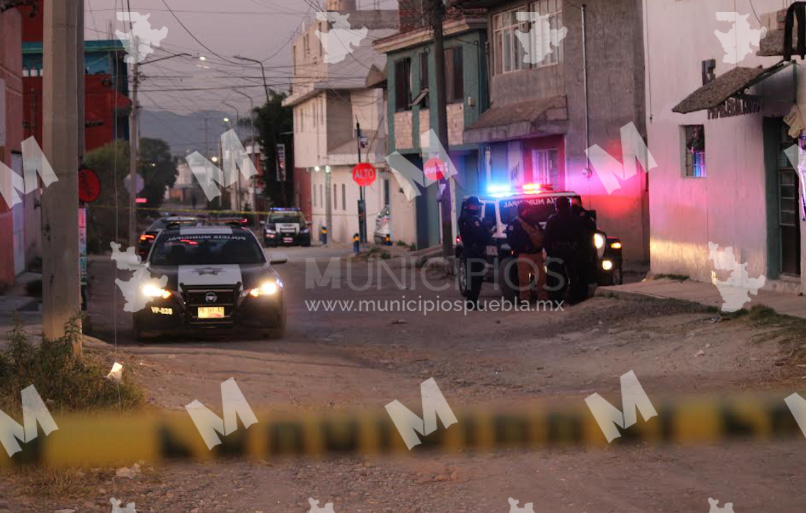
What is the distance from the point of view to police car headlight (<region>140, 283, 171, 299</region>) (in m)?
15.6

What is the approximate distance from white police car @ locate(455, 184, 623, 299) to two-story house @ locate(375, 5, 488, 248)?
13.0 meters

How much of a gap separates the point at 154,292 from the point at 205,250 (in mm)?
1474

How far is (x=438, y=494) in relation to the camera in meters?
7.66

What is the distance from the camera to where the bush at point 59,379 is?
29.9 feet

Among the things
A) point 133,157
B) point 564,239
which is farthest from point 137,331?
point 133,157

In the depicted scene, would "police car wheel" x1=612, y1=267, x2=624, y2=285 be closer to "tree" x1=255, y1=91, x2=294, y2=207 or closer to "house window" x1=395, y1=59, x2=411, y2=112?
"house window" x1=395, y1=59, x2=411, y2=112

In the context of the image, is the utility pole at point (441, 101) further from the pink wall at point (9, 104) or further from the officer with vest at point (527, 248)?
the pink wall at point (9, 104)

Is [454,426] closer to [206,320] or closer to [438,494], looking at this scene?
[438,494]

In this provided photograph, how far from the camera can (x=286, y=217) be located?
57562 millimetres

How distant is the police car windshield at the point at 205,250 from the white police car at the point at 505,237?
5.29 meters

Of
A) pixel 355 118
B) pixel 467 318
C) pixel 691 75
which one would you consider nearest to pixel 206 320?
pixel 467 318

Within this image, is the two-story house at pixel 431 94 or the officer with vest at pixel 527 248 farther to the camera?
the two-story house at pixel 431 94

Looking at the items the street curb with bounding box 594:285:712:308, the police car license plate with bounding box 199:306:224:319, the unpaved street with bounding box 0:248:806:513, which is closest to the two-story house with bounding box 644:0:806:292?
the street curb with bounding box 594:285:712:308

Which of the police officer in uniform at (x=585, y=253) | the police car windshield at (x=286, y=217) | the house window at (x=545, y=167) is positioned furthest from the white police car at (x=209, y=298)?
the police car windshield at (x=286, y=217)
